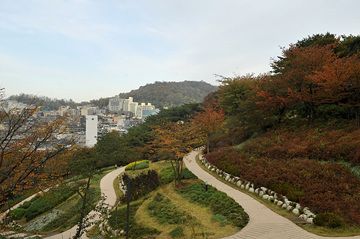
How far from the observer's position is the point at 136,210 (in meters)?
11.9

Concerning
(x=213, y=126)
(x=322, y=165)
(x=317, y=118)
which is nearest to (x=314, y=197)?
(x=322, y=165)

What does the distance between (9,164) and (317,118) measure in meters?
20.4

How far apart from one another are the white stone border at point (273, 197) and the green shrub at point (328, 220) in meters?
0.27

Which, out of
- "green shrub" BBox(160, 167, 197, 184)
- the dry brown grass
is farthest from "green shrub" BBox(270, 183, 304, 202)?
"green shrub" BBox(160, 167, 197, 184)

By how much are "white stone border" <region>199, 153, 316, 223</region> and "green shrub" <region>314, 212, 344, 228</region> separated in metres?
0.27

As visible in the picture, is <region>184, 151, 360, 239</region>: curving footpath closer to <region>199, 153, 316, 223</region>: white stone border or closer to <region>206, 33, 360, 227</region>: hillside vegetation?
<region>199, 153, 316, 223</region>: white stone border

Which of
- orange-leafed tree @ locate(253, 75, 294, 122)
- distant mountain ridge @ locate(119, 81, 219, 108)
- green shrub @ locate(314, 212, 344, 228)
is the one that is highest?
distant mountain ridge @ locate(119, 81, 219, 108)

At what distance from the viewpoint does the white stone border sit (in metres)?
8.46

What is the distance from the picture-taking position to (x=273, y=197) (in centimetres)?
1037

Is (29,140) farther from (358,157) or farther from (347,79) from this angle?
(347,79)

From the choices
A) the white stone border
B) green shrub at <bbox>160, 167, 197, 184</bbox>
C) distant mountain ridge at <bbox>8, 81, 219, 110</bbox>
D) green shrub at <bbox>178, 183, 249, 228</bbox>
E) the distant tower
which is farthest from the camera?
distant mountain ridge at <bbox>8, 81, 219, 110</bbox>

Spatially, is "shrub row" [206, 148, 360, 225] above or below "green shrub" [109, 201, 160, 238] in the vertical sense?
above

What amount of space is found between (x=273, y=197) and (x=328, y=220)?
284cm

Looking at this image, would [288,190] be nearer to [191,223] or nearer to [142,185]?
[191,223]
